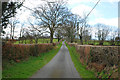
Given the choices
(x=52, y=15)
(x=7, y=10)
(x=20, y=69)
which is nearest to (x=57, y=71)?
(x=20, y=69)

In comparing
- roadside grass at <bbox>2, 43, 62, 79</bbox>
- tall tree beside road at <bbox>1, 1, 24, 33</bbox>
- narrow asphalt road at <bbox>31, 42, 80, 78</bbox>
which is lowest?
narrow asphalt road at <bbox>31, 42, 80, 78</bbox>

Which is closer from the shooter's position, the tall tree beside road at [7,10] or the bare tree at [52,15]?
the tall tree beside road at [7,10]

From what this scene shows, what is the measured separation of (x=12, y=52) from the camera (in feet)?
37.1

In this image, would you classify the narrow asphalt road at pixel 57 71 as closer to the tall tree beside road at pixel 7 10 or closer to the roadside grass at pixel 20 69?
the roadside grass at pixel 20 69

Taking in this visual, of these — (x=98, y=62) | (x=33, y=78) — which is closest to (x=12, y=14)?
(x=33, y=78)

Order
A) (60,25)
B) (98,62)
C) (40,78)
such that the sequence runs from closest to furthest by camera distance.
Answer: (40,78) → (98,62) → (60,25)

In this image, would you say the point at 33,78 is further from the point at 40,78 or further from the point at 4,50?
the point at 4,50

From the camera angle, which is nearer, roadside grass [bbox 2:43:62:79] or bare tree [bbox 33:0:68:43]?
roadside grass [bbox 2:43:62:79]

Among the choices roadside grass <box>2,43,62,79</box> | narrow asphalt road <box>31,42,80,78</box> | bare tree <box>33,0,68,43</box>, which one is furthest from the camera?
bare tree <box>33,0,68,43</box>

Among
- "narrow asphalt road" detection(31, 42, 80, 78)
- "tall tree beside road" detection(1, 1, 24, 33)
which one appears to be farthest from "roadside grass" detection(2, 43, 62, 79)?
"tall tree beside road" detection(1, 1, 24, 33)

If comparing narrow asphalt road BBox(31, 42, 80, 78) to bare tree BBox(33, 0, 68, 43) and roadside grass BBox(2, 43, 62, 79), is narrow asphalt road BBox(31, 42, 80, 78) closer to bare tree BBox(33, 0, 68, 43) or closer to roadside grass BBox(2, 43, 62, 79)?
roadside grass BBox(2, 43, 62, 79)

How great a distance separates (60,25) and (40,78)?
89.2ft

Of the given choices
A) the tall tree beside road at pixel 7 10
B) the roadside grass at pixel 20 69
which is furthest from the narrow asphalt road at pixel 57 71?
the tall tree beside road at pixel 7 10

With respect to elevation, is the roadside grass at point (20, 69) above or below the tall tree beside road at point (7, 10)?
below
